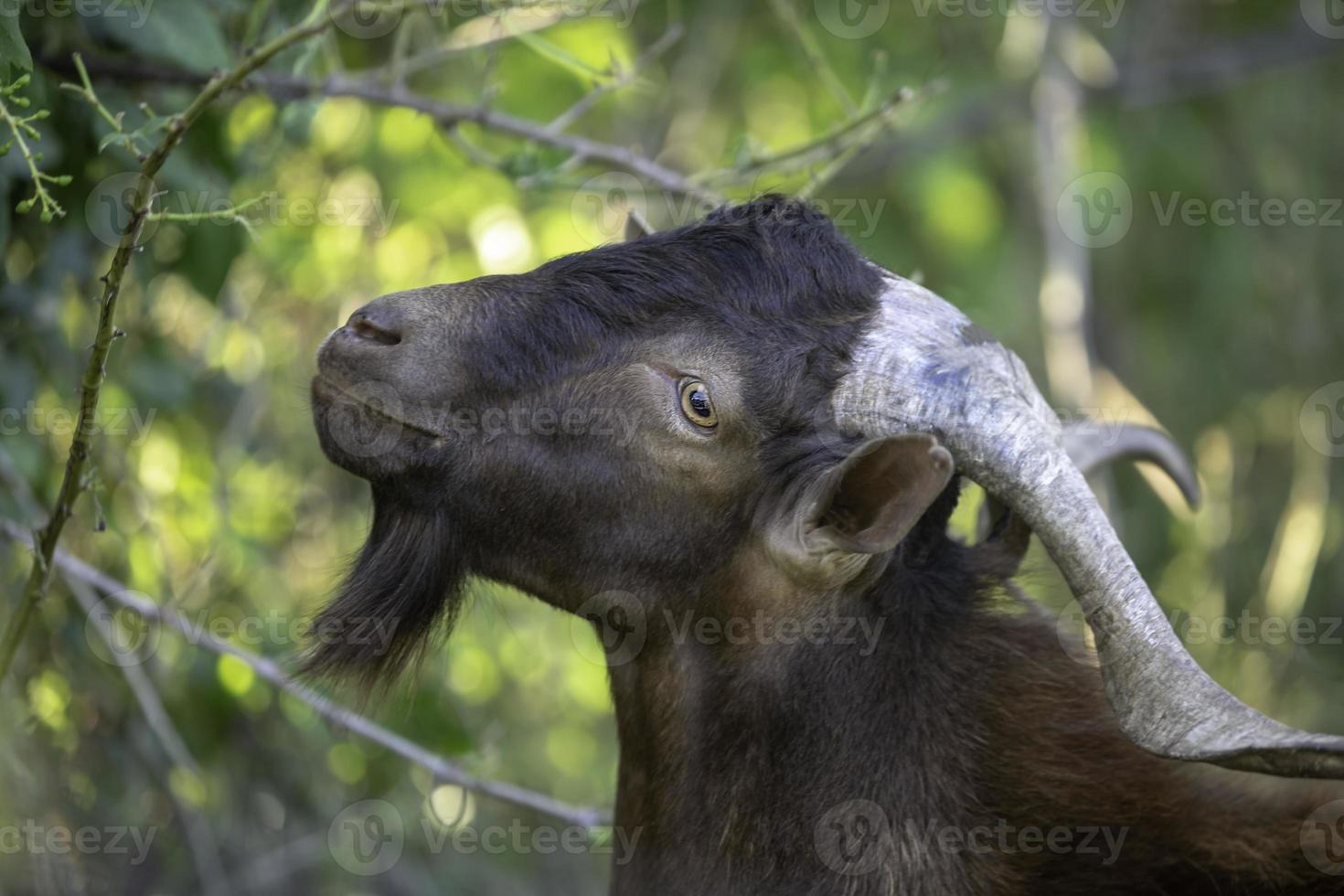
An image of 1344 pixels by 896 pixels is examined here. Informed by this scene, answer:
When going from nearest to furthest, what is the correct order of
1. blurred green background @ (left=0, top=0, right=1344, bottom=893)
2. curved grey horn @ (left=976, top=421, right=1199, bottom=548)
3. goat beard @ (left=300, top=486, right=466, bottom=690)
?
goat beard @ (left=300, top=486, right=466, bottom=690) < curved grey horn @ (left=976, top=421, right=1199, bottom=548) < blurred green background @ (left=0, top=0, right=1344, bottom=893)

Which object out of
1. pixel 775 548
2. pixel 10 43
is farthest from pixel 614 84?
pixel 10 43

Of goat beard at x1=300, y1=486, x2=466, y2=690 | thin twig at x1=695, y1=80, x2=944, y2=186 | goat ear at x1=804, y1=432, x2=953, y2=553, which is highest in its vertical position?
thin twig at x1=695, y1=80, x2=944, y2=186

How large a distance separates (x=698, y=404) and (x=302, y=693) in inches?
71.6

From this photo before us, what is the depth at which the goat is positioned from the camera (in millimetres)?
3322

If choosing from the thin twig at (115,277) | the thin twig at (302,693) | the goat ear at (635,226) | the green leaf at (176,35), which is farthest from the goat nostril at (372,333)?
the thin twig at (302,693)

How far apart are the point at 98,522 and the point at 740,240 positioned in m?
1.63

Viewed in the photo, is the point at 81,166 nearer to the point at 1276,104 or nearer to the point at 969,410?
the point at 969,410

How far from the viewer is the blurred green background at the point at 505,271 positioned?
4770 mm

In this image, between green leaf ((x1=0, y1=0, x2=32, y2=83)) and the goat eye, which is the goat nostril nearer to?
the goat eye

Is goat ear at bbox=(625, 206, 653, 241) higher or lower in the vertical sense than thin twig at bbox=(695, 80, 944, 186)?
lower

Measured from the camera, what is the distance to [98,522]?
3.34 metres

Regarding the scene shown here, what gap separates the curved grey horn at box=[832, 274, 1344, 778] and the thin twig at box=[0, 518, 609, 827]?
1.90 m

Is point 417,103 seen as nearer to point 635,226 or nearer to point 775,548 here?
point 635,226

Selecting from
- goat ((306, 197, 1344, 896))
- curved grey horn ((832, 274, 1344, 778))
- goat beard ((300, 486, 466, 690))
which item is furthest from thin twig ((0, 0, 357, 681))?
curved grey horn ((832, 274, 1344, 778))
